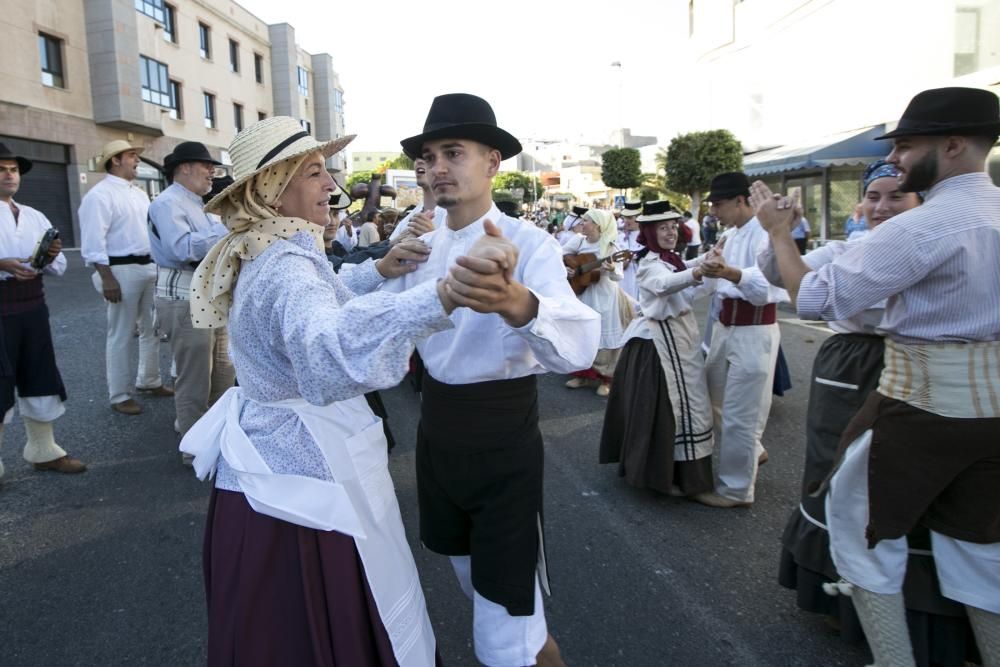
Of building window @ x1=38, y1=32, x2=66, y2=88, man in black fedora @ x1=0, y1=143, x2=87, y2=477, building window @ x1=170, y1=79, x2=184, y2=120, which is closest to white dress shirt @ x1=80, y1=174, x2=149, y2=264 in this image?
man in black fedora @ x1=0, y1=143, x2=87, y2=477

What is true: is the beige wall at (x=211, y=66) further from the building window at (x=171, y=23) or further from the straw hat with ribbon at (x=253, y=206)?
the straw hat with ribbon at (x=253, y=206)

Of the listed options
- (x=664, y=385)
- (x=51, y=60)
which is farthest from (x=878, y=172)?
(x=51, y=60)

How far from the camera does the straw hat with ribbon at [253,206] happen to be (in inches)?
71.5

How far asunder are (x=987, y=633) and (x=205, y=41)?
35502mm

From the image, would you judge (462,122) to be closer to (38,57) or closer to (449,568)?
(449,568)

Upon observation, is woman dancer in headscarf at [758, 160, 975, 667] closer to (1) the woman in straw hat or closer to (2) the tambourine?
(1) the woman in straw hat

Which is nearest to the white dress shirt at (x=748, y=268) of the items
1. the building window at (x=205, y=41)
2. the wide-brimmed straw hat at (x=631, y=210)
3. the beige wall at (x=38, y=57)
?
the wide-brimmed straw hat at (x=631, y=210)

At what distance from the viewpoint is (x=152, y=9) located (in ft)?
86.6

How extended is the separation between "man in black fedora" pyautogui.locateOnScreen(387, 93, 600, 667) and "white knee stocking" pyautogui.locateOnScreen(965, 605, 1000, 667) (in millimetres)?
1455

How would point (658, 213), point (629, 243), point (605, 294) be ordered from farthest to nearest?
point (629, 243), point (605, 294), point (658, 213)

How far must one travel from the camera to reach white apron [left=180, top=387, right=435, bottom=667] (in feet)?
5.57

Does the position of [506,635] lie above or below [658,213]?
below

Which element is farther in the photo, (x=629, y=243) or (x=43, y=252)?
(x=629, y=243)

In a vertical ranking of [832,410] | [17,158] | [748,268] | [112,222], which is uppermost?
[17,158]
